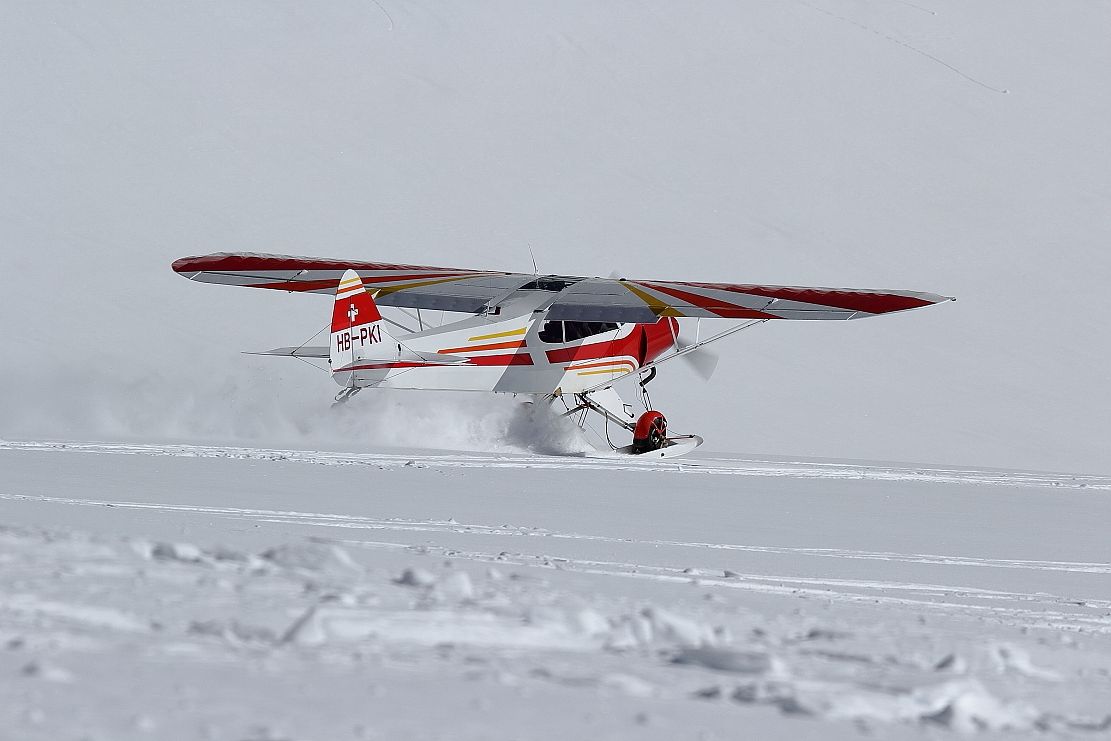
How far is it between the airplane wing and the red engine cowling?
1.31m

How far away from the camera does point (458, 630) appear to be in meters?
2.80

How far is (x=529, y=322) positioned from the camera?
46.3 ft

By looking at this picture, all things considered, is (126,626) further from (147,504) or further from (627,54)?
(627,54)

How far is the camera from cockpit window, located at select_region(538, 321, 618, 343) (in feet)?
46.6

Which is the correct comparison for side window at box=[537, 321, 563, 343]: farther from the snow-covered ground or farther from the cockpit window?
the snow-covered ground

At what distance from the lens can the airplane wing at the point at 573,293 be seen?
44.8ft

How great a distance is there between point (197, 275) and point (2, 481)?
9214 millimetres

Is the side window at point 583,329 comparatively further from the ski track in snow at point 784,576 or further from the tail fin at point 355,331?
the ski track in snow at point 784,576

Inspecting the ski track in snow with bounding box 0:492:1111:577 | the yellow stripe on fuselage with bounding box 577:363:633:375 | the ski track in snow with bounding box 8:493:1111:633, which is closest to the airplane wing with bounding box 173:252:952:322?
the yellow stripe on fuselage with bounding box 577:363:633:375

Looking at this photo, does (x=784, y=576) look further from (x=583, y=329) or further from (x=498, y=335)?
(x=583, y=329)

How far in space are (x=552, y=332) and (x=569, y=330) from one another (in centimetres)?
30

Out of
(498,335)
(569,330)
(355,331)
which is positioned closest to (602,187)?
(569,330)

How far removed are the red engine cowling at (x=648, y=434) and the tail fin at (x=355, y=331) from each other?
3.35 m

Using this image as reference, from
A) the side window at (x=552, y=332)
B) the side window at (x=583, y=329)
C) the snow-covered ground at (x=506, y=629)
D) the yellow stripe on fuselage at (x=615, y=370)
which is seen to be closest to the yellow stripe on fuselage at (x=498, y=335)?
the side window at (x=552, y=332)
